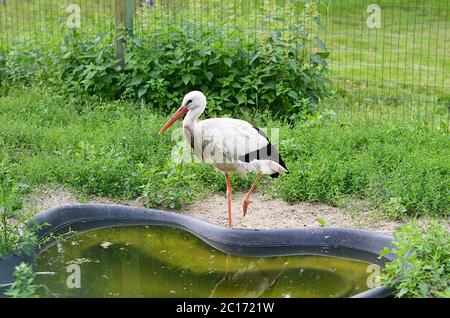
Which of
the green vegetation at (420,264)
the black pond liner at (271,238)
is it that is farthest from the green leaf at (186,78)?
the green vegetation at (420,264)

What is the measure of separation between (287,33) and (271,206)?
287 centimetres

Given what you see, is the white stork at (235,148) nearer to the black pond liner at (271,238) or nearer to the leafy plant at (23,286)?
the black pond liner at (271,238)

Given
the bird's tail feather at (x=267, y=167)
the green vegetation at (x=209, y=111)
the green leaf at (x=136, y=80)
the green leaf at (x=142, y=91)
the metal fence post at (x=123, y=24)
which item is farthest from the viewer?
the metal fence post at (x=123, y=24)

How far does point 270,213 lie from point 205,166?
1.01 meters

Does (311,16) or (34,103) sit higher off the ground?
(311,16)

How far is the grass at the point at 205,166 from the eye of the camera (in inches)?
284

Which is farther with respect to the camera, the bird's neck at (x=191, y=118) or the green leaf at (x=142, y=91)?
the green leaf at (x=142, y=91)

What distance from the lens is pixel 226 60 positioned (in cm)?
947

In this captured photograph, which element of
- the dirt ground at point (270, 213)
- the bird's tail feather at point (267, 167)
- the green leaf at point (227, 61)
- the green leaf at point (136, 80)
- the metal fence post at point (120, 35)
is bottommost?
the dirt ground at point (270, 213)

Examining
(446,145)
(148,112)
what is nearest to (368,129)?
(446,145)

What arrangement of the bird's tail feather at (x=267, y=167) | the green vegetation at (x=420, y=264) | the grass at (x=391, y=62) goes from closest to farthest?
the green vegetation at (x=420, y=264)
the bird's tail feather at (x=267, y=167)
the grass at (x=391, y=62)

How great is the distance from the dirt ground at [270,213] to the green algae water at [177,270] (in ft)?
1.91
